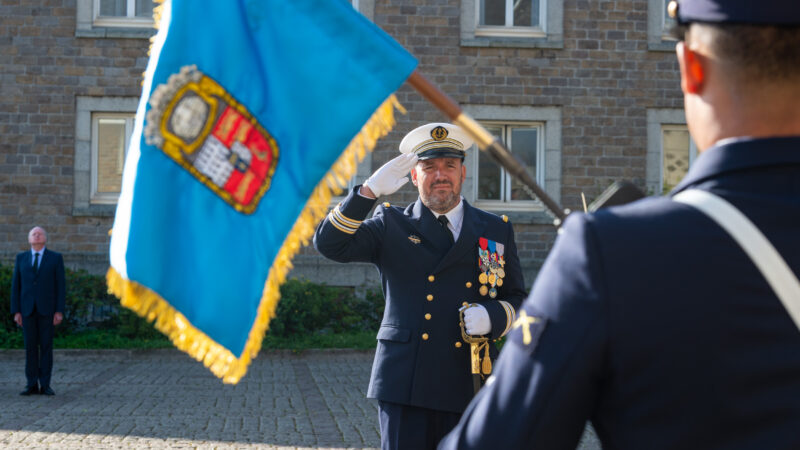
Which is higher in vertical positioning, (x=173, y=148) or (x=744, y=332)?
(x=173, y=148)

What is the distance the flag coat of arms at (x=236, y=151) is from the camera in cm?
266

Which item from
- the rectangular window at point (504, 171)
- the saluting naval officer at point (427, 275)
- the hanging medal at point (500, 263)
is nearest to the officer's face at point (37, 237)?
the rectangular window at point (504, 171)

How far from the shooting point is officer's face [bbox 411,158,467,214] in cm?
462

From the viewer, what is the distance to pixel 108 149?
55.5ft

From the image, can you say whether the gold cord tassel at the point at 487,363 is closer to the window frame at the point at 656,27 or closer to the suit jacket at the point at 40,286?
the suit jacket at the point at 40,286

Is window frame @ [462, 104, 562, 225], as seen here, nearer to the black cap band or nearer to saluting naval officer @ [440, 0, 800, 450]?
the black cap band

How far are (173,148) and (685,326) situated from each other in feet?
5.60

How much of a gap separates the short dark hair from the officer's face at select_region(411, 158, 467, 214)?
10.2ft

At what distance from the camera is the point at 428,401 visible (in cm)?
409

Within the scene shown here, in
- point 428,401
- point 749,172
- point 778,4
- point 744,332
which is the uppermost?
point 778,4

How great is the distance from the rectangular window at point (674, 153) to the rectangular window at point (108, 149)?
9.66m

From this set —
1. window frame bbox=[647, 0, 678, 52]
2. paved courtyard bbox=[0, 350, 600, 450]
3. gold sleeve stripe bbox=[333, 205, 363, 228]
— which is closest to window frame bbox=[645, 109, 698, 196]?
window frame bbox=[647, 0, 678, 52]

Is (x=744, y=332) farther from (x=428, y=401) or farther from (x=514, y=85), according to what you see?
(x=514, y=85)

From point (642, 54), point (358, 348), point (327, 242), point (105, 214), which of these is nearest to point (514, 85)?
point (642, 54)
